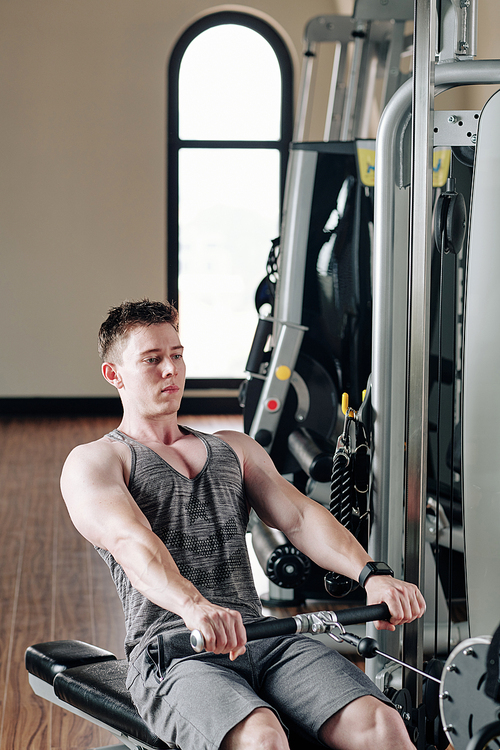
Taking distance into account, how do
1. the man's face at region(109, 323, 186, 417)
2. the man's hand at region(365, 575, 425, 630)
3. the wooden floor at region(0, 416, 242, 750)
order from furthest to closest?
the wooden floor at region(0, 416, 242, 750) → the man's face at region(109, 323, 186, 417) → the man's hand at region(365, 575, 425, 630)

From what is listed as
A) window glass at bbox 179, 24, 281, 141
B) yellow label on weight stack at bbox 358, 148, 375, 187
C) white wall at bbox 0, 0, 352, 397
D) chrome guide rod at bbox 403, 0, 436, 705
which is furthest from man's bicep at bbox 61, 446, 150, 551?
window glass at bbox 179, 24, 281, 141

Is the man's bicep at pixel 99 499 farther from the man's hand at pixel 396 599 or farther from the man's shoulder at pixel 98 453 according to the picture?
the man's hand at pixel 396 599

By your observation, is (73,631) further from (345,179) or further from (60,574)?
(345,179)

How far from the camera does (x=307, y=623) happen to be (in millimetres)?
1103

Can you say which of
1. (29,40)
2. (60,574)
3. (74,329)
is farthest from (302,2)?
(60,574)

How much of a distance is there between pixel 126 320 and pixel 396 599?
655 millimetres

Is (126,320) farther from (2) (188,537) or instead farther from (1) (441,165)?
(1) (441,165)

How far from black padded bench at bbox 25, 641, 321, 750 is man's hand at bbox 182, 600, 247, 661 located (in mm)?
218

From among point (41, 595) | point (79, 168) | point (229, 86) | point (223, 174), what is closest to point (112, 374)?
point (41, 595)

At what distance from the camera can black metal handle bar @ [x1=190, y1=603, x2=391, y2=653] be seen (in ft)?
3.48

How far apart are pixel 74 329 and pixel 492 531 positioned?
481 cm

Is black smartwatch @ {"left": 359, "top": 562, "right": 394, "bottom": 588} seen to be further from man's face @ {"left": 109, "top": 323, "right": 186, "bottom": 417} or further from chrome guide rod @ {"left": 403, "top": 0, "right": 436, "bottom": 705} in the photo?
man's face @ {"left": 109, "top": 323, "right": 186, "bottom": 417}

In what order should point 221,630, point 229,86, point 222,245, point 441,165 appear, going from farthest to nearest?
point 222,245
point 229,86
point 441,165
point 221,630

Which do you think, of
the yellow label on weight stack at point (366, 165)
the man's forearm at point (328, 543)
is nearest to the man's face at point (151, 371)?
the man's forearm at point (328, 543)
